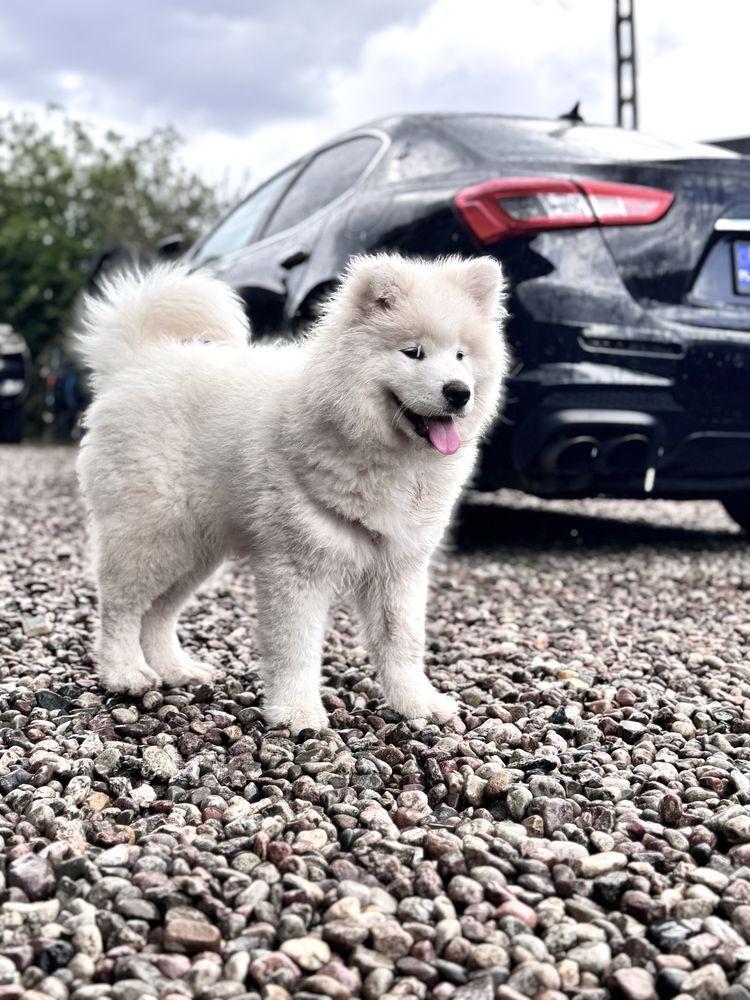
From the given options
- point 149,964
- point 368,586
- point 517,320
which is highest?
point 517,320

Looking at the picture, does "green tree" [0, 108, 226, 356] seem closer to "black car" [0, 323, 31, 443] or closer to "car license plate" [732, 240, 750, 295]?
"black car" [0, 323, 31, 443]

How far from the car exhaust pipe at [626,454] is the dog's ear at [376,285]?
7.73ft

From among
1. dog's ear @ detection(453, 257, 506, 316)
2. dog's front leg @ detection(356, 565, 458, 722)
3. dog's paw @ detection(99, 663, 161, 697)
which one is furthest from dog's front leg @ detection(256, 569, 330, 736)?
dog's ear @ detection(453, 257, 506, 316)

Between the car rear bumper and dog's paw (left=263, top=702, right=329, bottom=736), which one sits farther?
the car rear bumper

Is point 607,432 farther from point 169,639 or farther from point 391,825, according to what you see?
point 391,825

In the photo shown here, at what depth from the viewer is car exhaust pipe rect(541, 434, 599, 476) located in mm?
5039

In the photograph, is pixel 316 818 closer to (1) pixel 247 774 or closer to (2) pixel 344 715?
(1) pixel 247 774

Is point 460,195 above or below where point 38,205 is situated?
below

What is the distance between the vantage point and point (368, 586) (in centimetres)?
329

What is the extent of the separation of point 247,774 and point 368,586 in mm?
749

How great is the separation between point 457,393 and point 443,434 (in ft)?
0.50

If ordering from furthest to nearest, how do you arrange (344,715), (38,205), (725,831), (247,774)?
(38,205) → (344,715) → (247,774) → (725,831)

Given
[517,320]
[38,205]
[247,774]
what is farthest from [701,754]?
[38,205]

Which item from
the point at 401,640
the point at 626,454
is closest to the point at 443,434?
the point at 401,640
